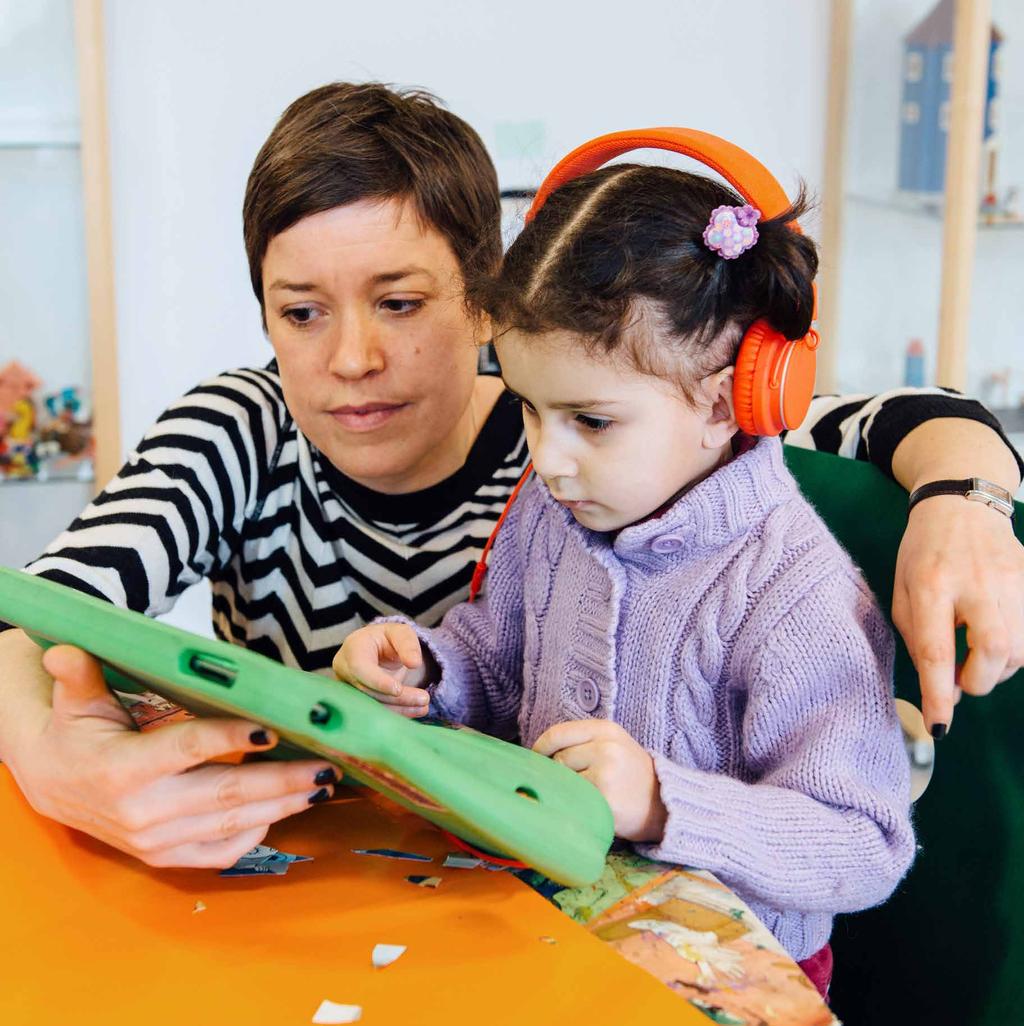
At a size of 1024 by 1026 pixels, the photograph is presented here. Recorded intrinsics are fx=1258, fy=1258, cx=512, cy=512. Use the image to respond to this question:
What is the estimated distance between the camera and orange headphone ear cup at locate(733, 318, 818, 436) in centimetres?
84

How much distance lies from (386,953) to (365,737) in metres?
0.14

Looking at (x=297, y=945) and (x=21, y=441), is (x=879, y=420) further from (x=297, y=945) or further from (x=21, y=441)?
(x=21, y=441)

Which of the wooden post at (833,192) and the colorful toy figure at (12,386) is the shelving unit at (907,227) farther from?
the colorful toy figure at (12,386)

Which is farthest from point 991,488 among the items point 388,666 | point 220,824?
point 220,824

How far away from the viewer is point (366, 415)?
1166 mm

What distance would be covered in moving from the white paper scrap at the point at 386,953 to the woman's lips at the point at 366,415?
0.61 meters

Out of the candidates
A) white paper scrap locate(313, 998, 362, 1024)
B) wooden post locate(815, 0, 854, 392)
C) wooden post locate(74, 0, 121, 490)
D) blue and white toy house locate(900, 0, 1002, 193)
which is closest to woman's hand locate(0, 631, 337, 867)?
white paper scrap locate(313, 998, 362, 1024)

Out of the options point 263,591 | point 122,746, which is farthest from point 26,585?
point 263,591

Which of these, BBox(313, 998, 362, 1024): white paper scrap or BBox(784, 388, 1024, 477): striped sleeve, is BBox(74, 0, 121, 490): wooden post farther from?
BBox(313, 998, 362, 1024): white paper scrap

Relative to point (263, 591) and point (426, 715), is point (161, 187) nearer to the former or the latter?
point (263, 591)

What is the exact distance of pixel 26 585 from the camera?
2.15 feet

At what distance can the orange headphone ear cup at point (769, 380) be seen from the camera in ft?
2.76

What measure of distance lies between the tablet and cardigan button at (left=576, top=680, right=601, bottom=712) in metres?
0.22

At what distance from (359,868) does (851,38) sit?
2.74 metres
